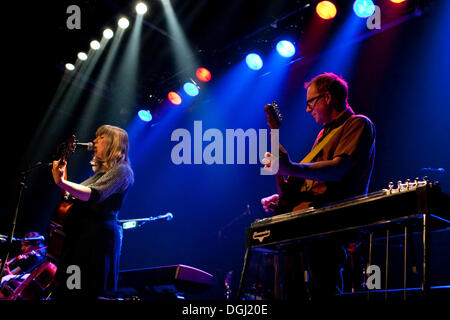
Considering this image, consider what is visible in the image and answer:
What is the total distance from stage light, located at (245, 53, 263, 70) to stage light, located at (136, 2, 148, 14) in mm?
1736

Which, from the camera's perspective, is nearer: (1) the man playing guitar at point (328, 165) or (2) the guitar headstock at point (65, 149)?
(1) the man playing guitar at point (328, 165)

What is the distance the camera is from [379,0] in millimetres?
5031

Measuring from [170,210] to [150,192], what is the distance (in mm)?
665

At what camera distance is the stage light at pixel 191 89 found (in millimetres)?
7457

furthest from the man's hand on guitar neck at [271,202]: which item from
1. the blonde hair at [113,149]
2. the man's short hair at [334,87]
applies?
the blonde hair at [113,149]

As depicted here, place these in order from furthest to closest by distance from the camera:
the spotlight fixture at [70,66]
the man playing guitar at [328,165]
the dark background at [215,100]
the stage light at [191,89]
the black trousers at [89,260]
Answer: the spotlight fixture at [70,66]
the stage light at [191,89]
the dark background at [215,100]
the black trousers at [89,260]
the man playing guitar at [328,165]

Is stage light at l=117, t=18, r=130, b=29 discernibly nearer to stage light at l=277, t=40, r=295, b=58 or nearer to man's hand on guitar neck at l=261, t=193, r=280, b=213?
stage light at l=277, t=40, r=295, b=58

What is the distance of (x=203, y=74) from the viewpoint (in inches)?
281

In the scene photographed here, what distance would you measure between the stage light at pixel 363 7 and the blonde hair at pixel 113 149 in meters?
3.07

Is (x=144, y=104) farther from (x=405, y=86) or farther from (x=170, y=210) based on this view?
(x=405, y=86)

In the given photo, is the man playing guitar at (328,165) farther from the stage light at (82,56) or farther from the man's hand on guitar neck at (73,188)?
the stage light at (82,56)

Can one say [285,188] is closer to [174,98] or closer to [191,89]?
[191,89]

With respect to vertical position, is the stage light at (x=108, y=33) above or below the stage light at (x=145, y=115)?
above

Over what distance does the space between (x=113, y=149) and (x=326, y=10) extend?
124 inches
